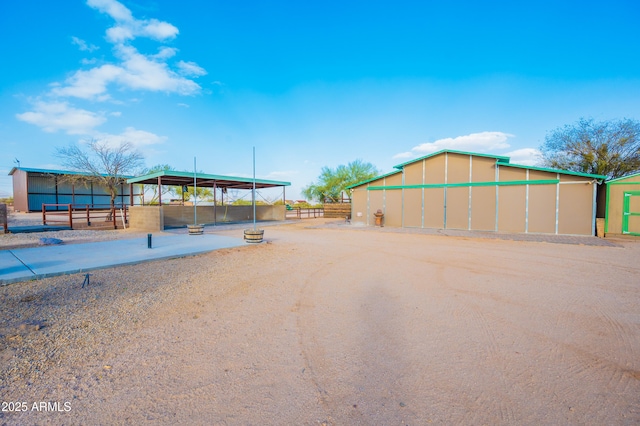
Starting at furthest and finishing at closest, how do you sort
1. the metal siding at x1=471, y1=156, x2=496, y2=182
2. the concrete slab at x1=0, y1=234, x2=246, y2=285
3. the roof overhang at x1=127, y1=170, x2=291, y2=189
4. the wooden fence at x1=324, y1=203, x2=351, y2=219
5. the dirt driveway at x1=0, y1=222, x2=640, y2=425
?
the wooden fence at x1=324, y1=203, x2=351, y2=219
the roof overhang at x1=127, y1=170, x2=291, y2=189
the metal siding at x1=471, y1=156, x2=496, y2=182
the concrete slab at x1=0, y1=234, x2=246, y2=285
the dirt driveway at x1=0, y1=222, x2=640, y2=425

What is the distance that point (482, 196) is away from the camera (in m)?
15.2

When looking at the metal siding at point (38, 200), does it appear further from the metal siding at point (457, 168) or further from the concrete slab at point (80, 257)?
the metal siding at point (457, 168)

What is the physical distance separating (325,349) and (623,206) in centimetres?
1591

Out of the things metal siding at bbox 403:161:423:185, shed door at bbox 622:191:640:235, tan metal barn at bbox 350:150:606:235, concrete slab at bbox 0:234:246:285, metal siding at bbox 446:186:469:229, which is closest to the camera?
concrete slab at bbox 0:234:246:285

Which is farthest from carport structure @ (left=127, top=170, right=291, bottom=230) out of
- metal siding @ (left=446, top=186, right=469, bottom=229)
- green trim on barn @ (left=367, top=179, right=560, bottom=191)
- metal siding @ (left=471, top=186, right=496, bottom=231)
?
metal siding @ (left=471, top=186, right=496, bottom=231)

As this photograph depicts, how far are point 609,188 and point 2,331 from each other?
18.9m

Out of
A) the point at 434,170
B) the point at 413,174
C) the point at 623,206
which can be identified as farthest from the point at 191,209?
the point at 623,206

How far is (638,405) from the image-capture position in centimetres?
223

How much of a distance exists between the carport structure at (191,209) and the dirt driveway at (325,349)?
9.18 meters

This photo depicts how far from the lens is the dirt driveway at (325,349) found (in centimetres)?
218

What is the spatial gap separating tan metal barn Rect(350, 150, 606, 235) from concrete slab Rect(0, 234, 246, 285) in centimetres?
1120

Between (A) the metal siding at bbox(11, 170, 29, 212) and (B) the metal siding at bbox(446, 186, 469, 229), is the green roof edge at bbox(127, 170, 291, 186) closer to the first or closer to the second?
(B) the metal siding at bbox(446, 186, 469, 229)

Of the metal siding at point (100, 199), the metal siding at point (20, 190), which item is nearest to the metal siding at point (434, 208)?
the metal siding at point (100, 199)

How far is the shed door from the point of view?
39.5ft
